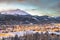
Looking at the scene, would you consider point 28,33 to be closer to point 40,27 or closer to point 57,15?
point 40,27

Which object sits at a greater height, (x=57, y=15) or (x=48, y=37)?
(x=57, y=15)

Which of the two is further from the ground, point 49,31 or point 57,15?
point 57,15

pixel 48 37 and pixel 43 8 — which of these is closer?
pixel 48 37

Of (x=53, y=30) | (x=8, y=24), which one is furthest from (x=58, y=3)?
(x=8, y=24)

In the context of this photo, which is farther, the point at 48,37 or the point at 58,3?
the point at 58,3

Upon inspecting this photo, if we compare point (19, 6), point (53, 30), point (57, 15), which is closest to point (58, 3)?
point (57, 15)

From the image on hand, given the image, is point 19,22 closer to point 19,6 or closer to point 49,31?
point 19,6

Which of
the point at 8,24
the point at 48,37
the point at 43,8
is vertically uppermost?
the point at 43,8
